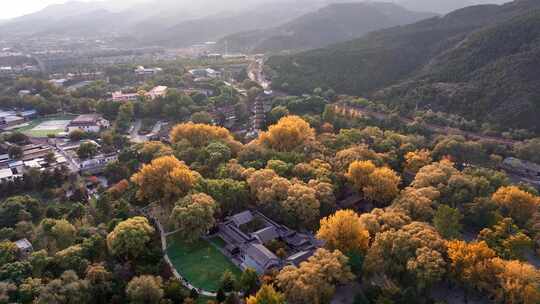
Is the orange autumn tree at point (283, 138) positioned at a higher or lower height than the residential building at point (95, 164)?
higher

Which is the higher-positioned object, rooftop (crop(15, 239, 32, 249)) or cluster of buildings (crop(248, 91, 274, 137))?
cluster of buildings (crop(248, 91, 274, 137))

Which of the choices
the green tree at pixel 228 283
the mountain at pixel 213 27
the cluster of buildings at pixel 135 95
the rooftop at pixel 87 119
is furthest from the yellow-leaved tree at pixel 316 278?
the mountain at pixel 213 27

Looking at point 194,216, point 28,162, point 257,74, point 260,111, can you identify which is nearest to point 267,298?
point 194,216

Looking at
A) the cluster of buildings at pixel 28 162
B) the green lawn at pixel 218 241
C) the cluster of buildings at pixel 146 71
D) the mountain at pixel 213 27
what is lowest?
the green lawn at pixel 218 241

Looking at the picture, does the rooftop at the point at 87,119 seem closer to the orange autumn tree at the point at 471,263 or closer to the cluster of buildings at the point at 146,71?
the cluster of buildings at the point at 146,71

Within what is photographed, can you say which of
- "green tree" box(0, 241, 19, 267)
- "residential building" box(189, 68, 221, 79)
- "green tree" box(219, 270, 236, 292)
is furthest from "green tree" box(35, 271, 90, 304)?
"residential building" box(189, 68, 221, 79)

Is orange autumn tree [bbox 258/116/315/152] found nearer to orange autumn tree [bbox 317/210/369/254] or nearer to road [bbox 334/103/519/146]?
road [bbox 334/103/519/146]

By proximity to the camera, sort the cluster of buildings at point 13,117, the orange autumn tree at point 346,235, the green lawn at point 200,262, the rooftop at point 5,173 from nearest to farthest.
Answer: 1. the orange autumn tree at point 346,235
2. the green lawn at point 200,262
3. the rooftop at point 5,173
4. the cluster of buildings at point 13,117
